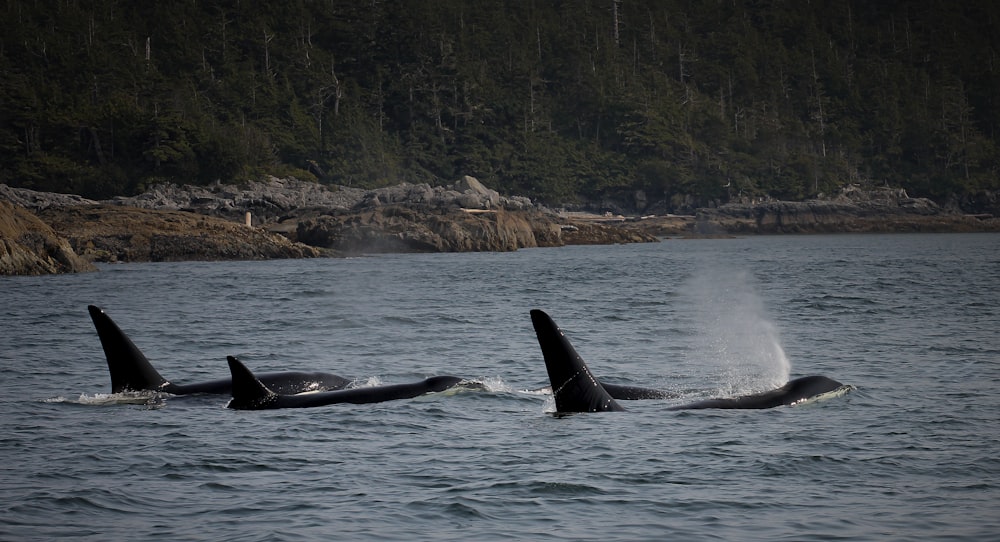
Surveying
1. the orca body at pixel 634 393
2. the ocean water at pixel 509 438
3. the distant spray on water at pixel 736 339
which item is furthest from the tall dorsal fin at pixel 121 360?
the distant spray on water at pixel 736 339

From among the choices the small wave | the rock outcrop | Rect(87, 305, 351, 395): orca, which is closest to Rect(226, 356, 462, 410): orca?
Rect(87, 305, 351, 395): orca

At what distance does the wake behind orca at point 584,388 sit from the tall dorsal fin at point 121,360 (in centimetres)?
726

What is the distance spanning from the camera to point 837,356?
25531mm

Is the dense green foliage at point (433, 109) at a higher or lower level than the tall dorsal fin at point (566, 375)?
higher

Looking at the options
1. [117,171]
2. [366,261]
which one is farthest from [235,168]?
[366,261]

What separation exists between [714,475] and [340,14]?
164 meters

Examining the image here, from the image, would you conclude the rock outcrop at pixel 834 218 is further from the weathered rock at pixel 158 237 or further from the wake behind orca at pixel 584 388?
the wake behind orca at pixel 584 388

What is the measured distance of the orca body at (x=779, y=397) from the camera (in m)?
18.0

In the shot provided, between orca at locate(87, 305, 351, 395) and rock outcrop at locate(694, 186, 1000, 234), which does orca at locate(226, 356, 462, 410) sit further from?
rock outcrop at locate(694, 186, 1000, 234)

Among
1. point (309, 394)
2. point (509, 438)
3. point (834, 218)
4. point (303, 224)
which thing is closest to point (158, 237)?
point (303, 224)

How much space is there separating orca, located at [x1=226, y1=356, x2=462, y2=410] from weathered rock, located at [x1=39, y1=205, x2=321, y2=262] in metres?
53.9

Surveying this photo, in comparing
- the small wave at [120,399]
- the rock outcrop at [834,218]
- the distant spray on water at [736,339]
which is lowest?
the distant spray on water at [736,339]

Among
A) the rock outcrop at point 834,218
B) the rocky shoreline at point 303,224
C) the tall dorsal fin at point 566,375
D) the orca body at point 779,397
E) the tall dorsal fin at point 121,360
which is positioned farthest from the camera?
the rock outcrop at point 834,218

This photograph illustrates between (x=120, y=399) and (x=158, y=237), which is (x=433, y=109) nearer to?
(x=158, y=237)
